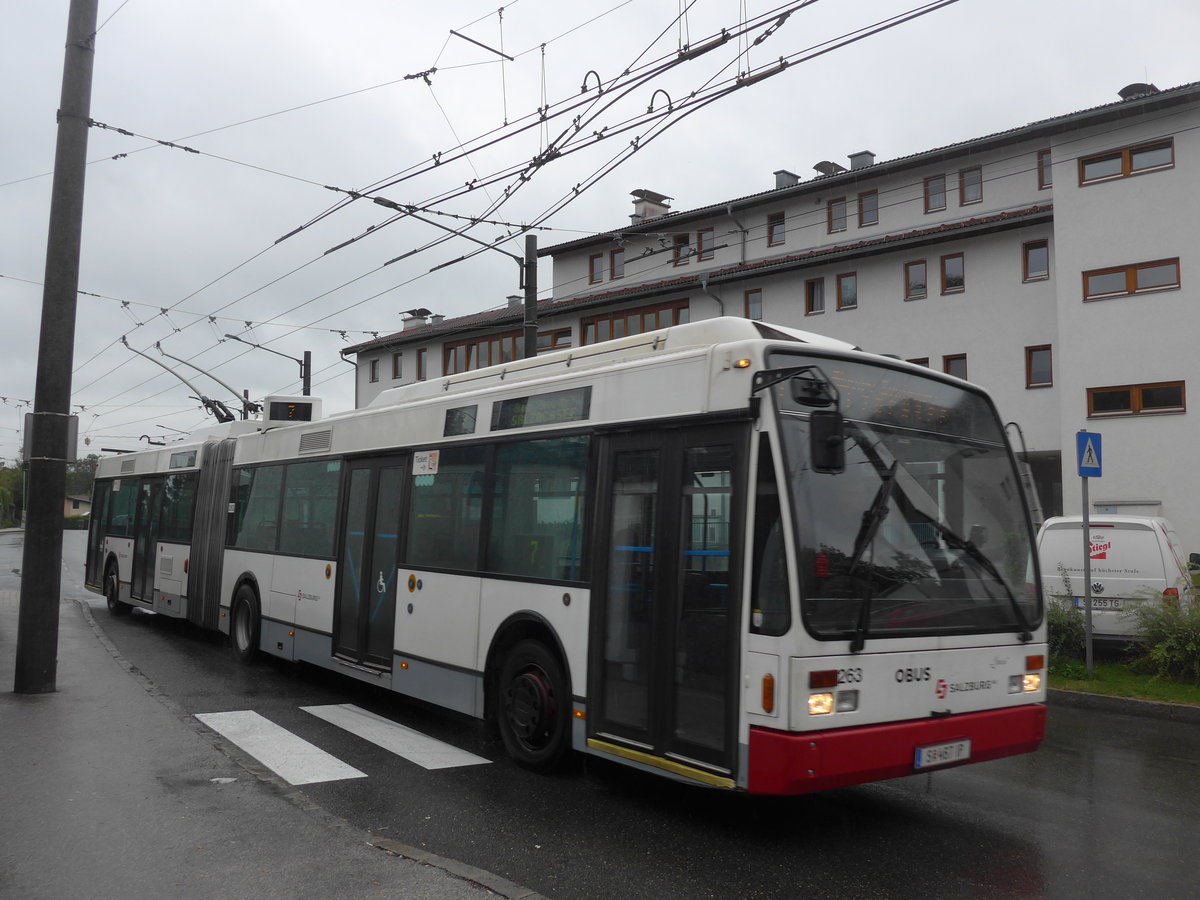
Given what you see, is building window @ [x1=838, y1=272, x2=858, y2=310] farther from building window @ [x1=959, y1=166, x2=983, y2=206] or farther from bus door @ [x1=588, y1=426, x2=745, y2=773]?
bus door @ [x1=588, y1=426, x2=745, y2=773]

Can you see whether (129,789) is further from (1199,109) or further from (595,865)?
(1199,109)

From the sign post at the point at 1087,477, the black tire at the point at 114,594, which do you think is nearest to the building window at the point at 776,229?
the black tire at the point at 114,594

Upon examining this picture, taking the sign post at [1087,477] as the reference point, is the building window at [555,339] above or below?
above

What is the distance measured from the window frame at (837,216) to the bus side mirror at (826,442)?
106 ft

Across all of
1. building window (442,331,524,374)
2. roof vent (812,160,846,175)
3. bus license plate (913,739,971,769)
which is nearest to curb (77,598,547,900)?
bus license plate (913,739,971,769)

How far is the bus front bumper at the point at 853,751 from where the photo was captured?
5.26 metres

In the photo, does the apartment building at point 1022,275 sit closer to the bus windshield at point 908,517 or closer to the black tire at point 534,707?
the black tire at point 534,707

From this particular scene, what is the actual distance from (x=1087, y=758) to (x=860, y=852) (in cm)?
364

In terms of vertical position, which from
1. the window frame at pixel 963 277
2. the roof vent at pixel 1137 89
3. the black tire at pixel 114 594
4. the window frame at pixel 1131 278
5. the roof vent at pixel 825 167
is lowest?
the black tire at pixel 114 594

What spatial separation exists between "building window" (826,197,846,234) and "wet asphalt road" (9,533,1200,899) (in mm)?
29266

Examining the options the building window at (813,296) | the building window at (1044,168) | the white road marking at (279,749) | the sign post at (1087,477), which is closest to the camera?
the white road marking at (279,749)

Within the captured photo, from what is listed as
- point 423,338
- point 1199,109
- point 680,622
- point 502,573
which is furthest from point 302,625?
point 423,338

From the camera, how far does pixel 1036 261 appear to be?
29703 mm

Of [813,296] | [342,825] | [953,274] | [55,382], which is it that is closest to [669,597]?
[342,825]
